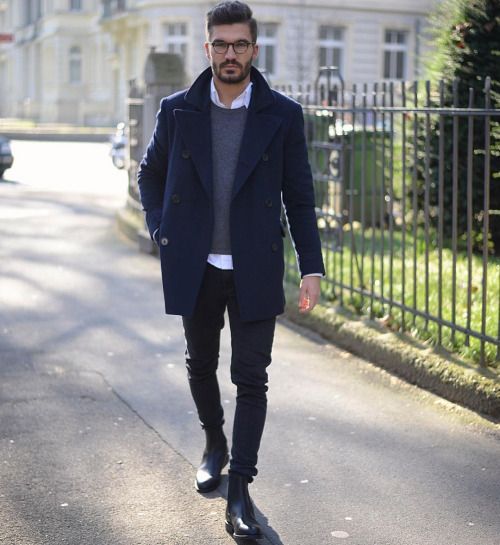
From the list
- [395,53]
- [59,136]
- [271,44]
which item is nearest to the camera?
[59,136]

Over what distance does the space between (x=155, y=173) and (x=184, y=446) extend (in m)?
1.38

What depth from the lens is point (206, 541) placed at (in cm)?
402

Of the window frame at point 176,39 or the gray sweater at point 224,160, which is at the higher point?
the window frame at point 176,39

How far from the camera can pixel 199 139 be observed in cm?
412

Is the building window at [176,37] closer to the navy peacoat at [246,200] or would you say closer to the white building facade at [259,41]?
the white building facade at [259,41]

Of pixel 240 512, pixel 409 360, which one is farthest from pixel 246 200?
pixel 409 360

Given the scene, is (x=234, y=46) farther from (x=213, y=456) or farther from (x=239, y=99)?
(x=213, y=456)

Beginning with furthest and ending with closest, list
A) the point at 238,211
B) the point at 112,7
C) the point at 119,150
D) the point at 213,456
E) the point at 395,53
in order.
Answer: the point at 112,7 < the point at 395,53 < the point at 119,150 < the point at 213,456 < the point at 238,211

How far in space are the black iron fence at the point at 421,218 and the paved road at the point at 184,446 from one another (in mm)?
463

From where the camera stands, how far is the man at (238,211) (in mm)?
4094

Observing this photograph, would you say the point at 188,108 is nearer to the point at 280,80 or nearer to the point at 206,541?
the point at 206,541

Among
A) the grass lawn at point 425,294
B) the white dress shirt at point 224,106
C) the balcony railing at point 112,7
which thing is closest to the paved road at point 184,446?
the grass lawn at point 425,294

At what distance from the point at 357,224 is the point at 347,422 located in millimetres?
6831

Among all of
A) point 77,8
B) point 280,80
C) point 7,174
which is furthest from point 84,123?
point 7,174
